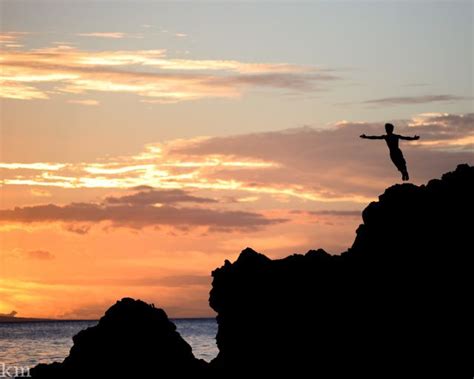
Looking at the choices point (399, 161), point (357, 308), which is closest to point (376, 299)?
point (357, 308)

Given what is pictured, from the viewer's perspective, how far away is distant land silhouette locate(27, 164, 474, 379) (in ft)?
114

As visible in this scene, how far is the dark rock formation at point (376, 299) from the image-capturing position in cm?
3469

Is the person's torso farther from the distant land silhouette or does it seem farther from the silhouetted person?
the distant land silhouette

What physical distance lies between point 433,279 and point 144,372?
11.2 meters

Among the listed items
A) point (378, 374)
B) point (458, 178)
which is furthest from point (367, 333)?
point (458, 178)

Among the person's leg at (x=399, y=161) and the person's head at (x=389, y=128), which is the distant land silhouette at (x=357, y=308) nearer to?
the person's leg at (x=399, y=161)

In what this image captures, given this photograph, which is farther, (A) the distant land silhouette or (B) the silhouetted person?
(B) the silhouetted person

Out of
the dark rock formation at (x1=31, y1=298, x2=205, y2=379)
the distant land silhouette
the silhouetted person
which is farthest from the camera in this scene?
the dark rock formation at (x1=31, y1=298, x2=205, y2=379)

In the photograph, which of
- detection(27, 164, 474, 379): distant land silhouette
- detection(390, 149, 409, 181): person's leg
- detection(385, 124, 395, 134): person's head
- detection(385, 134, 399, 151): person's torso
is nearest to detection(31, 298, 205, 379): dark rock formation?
detection(27, 164, 474, 379): distant land silhouette

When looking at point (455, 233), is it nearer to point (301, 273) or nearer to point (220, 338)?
point (301, 273)

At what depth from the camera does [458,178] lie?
3588cm

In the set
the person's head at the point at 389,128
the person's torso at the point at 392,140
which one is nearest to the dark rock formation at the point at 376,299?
the person's torso at the point at 392,140

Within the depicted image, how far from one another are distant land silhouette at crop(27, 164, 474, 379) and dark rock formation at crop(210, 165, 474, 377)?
3 centimetres

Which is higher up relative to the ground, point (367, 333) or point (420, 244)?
point (420, 244)
